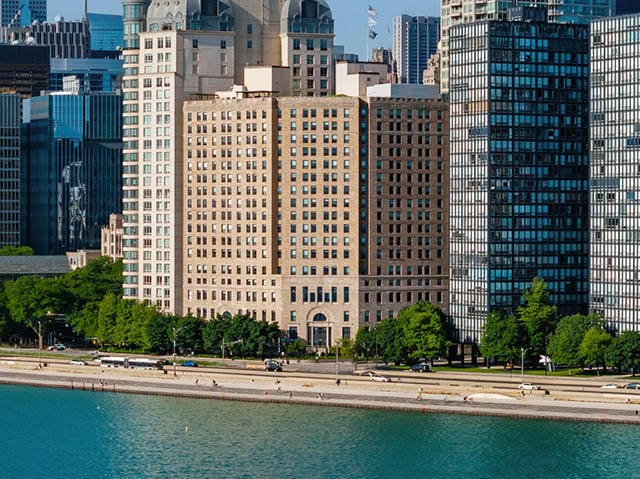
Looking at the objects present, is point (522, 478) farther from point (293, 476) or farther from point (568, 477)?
point (293, 476)

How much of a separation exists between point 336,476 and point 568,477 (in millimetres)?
22006

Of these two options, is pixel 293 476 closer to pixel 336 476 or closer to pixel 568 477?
pixel 336 476

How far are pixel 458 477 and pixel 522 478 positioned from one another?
607cm

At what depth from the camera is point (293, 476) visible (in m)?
198

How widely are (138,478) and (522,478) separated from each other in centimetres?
3642

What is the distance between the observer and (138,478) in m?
200

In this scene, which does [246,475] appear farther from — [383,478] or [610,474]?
[610,474]

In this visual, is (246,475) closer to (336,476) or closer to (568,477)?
(336,476)

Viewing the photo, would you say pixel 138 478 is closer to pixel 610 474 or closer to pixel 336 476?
pixel 336 476

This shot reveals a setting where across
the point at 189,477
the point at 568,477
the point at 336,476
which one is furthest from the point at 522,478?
the point at 189,477

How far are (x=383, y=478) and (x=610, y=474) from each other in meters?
21.4

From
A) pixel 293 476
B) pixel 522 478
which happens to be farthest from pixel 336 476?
pixel 522 478

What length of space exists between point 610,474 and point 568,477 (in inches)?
156

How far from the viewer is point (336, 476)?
199 metres
